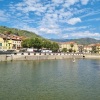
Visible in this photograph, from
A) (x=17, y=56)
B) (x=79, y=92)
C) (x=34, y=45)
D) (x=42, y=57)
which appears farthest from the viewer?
(x=34, y=45)

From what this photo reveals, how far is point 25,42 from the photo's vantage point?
6220 inches

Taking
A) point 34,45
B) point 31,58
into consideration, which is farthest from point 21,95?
point 34,45

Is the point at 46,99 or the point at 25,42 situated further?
the point at 25,42

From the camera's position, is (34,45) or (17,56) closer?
(17,56)

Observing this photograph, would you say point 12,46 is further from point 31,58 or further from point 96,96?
point 96,96

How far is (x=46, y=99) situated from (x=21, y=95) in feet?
12.0

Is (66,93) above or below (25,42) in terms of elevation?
below

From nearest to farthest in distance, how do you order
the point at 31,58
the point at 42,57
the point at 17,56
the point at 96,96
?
the point at 96,96
the point at 17,56
the point at 31,58
the point at 42,57

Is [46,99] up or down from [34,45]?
down

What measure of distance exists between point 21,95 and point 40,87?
6.14 meters

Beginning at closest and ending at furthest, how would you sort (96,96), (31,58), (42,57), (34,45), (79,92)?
(96,96)
(79,92)
(31,58)
(42,57)
(34,45)

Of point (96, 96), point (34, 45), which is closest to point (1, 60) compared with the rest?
point (34, 45)

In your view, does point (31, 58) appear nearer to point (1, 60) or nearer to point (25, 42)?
point (1, 60)

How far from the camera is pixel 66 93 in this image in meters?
33.9
